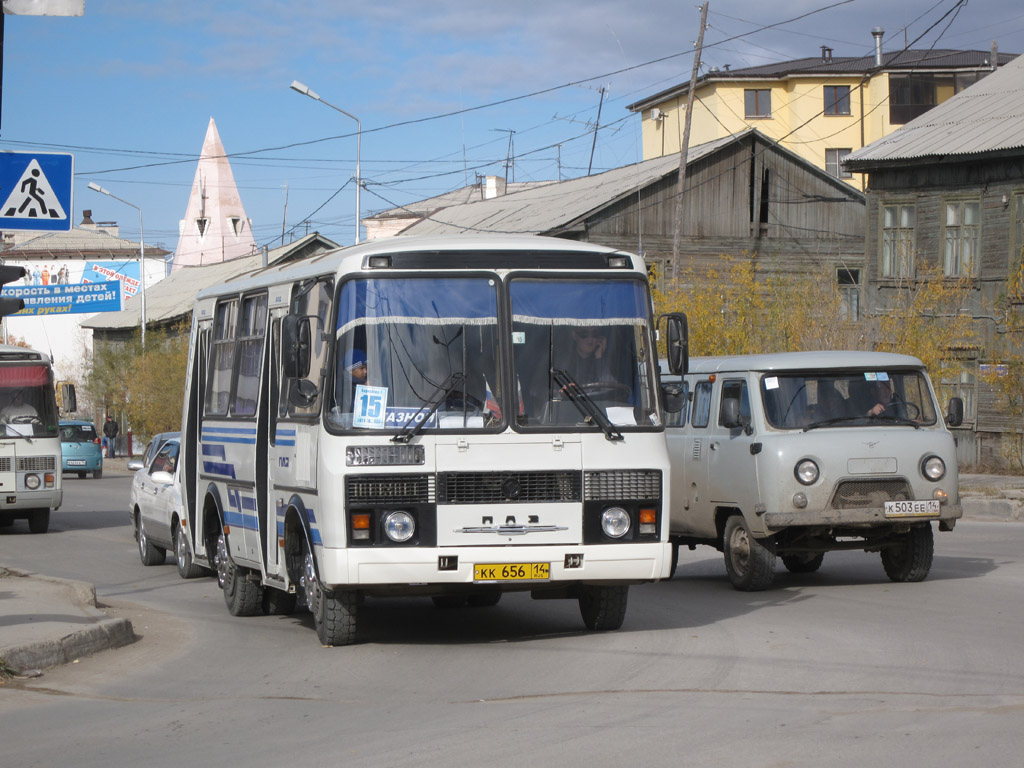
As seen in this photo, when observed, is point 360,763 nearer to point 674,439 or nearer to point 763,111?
point 674,439

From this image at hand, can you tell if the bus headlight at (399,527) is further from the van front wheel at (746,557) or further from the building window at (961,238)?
the building window at (961,238)

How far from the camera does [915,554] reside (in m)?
13.7

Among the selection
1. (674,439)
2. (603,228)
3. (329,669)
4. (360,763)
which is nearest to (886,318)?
(674,439)

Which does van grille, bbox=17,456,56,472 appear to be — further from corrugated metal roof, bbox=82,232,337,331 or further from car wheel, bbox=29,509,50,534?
corrugated metal roof, bbox=82,232,337,331

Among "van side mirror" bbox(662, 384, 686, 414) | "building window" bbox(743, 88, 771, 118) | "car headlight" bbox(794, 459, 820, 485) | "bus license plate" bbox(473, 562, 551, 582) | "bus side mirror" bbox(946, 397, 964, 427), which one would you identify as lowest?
"bus license plate" bbox(473, 562, 551, 582)

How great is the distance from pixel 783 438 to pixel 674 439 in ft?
7.19

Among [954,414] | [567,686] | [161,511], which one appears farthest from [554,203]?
[567,686]

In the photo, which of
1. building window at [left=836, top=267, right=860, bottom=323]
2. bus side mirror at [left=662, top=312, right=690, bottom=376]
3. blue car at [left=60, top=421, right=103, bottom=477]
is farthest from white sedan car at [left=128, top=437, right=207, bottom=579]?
blue car at [left=60, top=421, right=103, bottom=477]

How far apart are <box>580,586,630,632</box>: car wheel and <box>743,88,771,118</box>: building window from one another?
6317cm

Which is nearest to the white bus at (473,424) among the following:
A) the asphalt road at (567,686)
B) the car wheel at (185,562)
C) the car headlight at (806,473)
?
the asphalt road at (567,686)

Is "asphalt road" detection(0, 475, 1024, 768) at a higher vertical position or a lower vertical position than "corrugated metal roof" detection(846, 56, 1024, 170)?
lower

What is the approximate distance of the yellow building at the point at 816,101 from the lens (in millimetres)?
69188

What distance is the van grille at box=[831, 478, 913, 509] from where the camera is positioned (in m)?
12.9

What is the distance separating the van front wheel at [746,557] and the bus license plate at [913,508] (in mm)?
1144
